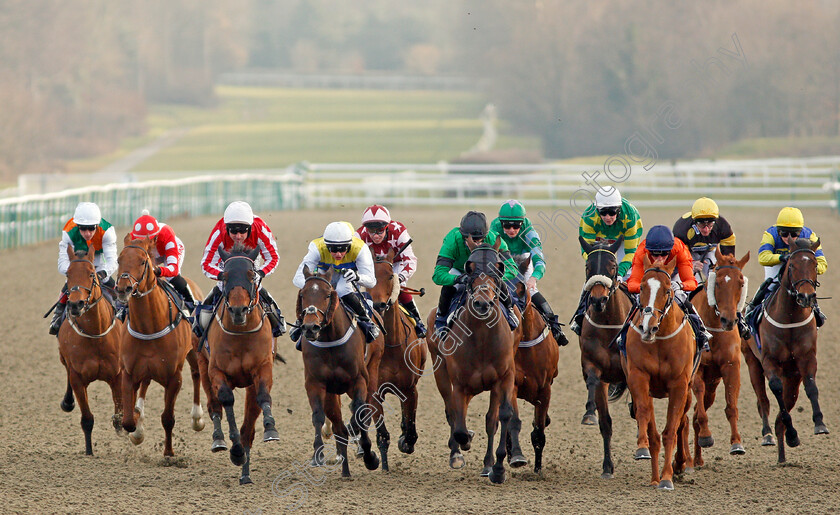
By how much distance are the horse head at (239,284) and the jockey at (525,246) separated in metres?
1.99

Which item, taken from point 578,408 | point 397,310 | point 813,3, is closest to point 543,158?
point 813,3

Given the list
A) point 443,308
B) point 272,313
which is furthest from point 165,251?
point 443,308

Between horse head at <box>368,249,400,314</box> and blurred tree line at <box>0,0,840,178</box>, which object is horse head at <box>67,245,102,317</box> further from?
blurred tree line at <box>0,0,840,178</box>

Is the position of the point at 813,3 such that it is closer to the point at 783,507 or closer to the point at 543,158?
the point at 543,158

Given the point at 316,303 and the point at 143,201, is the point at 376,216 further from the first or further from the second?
the point at 143,201

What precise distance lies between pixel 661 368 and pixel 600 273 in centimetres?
85

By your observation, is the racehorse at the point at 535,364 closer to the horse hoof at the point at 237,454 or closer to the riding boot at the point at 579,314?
the riding boot at the point at 579,314

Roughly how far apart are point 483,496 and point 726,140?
2291cm

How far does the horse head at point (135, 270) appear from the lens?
787cm

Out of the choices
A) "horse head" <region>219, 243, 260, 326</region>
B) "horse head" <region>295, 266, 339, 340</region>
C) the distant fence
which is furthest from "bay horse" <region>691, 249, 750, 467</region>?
the distant fence

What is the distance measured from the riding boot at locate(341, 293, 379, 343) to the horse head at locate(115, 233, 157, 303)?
5.25 feet

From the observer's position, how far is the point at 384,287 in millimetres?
8031

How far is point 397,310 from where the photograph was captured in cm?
841

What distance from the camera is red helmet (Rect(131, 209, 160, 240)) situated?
8.59 metres
